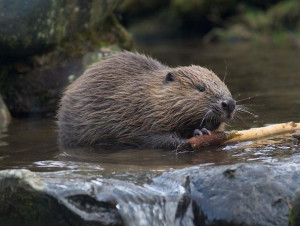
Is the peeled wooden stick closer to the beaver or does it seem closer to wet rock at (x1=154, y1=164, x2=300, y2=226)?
the beaver

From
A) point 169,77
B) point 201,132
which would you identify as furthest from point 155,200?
point 169,77

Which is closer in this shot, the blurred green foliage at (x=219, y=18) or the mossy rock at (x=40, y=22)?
the mossy rock at (x=40, y=22)

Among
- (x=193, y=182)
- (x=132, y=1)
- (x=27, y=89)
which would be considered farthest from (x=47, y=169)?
(x=132, y=1)

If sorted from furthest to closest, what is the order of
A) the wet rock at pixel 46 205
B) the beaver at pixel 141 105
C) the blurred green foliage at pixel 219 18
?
the blurred green foliage at pixel 219 18 < the beaver at pixel 141 105 < the wet rock at pixel 46 205

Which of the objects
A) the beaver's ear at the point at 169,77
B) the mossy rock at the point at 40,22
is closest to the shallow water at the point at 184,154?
the beaver's ear at the point at 169,77

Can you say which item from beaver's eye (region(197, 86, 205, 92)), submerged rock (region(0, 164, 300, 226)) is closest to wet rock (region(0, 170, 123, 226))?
submerged rock (region(0, 164, 300, 226))

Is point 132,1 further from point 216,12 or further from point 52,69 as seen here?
point 52,69

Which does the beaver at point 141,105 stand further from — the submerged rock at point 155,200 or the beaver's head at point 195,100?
the submerged rock at point 155,200
